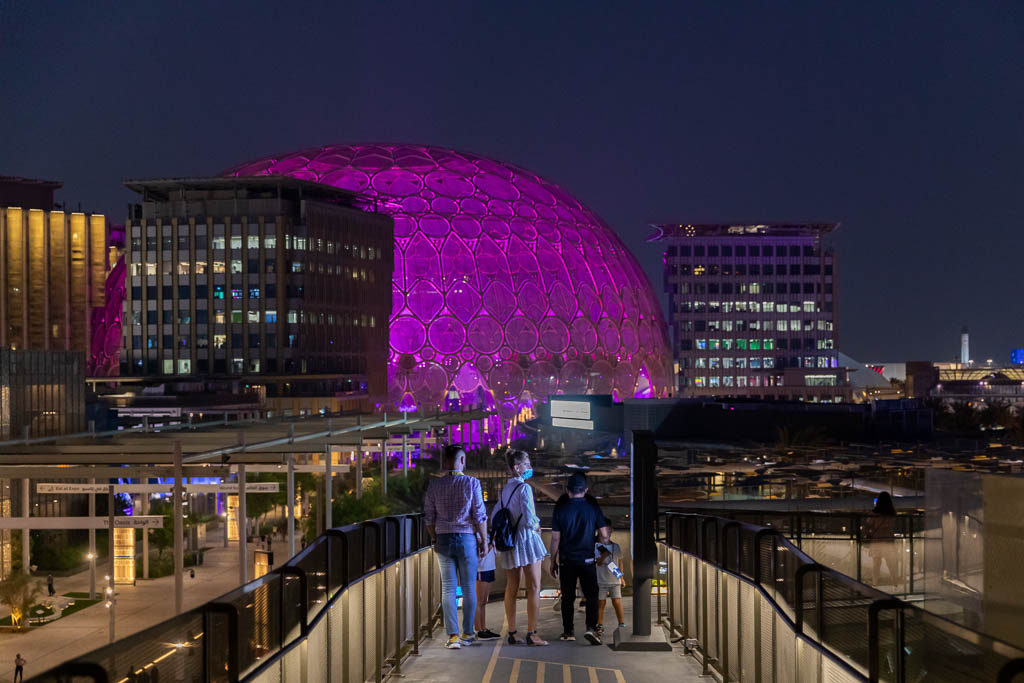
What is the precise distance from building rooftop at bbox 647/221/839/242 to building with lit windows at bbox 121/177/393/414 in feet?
249

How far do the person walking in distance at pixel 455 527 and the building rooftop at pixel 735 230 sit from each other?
127824mm

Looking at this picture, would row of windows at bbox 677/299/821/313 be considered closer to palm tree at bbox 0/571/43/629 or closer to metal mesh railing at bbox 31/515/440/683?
palm tree at bbox 0/571/43/629

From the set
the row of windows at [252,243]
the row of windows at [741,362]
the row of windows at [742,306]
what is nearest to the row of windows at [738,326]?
the row of windows at [742,306]

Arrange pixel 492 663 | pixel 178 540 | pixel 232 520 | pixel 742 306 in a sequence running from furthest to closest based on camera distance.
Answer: pixel 742 306, pixel 232 520, pixel 178 540, pixel 492 663

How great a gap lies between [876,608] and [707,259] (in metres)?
132

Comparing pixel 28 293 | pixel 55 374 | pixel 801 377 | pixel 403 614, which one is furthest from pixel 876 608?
pixel 801 377

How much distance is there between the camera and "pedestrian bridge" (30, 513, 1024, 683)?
4.84 meters

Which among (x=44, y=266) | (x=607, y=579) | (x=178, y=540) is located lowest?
(x=607, y=579)

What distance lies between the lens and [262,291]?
210 ft

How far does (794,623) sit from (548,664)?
2948 mm

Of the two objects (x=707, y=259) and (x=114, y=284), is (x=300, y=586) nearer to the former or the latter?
(x=114, y=284)

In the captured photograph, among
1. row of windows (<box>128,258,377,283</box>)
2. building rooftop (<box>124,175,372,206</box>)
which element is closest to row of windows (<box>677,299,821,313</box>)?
building rooftop (<box>124,175,372,206</box>)

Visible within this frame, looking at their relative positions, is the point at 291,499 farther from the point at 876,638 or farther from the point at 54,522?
the point at 876,638

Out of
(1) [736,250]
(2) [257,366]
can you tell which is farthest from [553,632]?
(1) [736,250]
